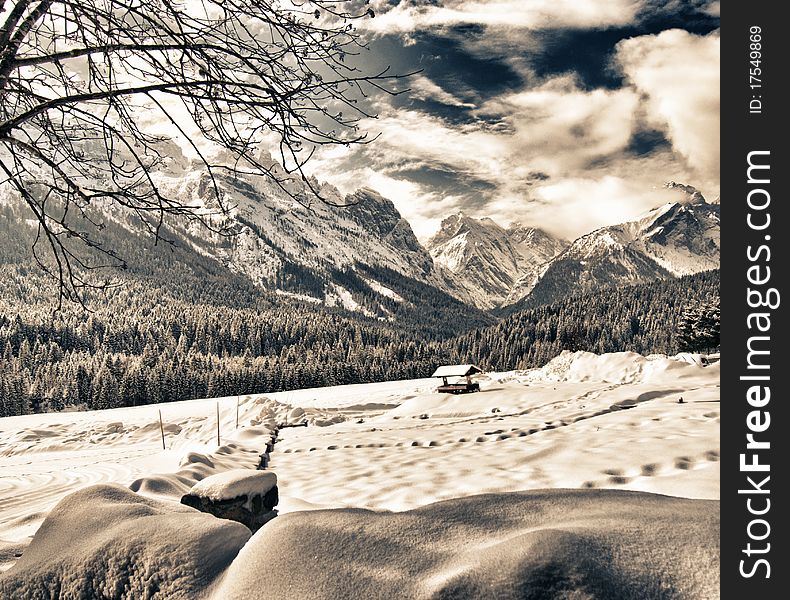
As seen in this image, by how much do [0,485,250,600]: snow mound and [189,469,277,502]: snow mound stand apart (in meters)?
1.22

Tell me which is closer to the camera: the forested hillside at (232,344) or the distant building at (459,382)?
the distant building at (459,382)

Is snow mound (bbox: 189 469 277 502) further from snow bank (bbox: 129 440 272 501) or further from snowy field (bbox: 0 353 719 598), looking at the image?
snowy field (bbox: 0 353 719 598)

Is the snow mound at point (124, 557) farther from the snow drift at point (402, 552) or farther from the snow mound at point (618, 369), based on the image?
the snow mound at point (618, 369)

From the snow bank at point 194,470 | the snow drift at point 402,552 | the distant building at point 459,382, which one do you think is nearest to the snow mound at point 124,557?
the snow drift at point 402,552

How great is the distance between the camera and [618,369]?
24125 mm

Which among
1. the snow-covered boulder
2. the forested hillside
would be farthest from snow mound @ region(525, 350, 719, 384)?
the forested hillside

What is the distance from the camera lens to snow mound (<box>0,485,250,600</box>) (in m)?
1.91

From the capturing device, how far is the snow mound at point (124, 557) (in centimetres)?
191

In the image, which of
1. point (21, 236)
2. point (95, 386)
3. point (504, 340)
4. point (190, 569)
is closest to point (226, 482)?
point (190, 569)

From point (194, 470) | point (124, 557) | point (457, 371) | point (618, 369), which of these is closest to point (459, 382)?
point (457, 371)

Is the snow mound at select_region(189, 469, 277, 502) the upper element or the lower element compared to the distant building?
upper

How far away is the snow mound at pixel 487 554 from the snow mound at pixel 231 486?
1.74 m

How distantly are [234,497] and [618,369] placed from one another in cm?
2464
